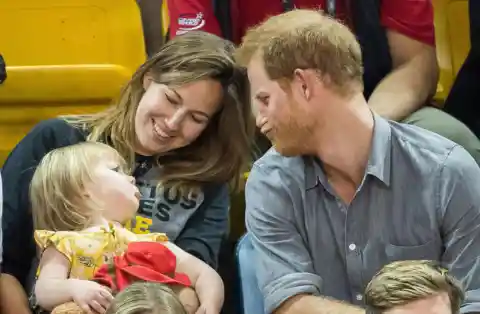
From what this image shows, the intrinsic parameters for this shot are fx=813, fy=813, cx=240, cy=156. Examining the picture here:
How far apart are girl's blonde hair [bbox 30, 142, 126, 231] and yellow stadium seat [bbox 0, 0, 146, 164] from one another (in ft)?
2.08

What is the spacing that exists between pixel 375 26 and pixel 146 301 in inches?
38.8

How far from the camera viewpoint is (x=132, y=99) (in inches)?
66.5

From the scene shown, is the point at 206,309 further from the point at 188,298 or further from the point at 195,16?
the point at 195,16

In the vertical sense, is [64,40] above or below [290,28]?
below

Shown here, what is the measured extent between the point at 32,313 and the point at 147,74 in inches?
21.2

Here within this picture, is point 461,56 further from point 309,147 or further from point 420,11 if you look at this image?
point 309,147

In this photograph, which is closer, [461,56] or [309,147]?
[309,147]

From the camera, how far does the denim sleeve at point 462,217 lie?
1316 millimetres

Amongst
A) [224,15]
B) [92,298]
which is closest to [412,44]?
[224,15]

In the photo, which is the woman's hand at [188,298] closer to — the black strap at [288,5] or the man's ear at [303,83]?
the man's ear at [303,83]

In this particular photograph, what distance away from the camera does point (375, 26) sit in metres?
1.86

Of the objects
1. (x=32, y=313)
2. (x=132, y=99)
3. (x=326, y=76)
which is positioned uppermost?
(x=326, y=76)

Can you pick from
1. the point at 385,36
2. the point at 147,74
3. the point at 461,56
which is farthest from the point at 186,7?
the point at 461,56

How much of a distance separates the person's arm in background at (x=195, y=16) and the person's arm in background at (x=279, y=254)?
0.59m
